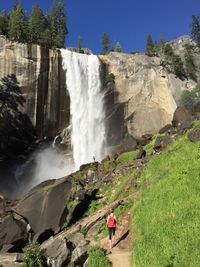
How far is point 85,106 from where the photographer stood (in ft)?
177

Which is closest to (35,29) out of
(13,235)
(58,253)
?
(13,235)

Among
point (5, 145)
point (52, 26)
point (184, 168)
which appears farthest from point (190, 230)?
point (52, 26)

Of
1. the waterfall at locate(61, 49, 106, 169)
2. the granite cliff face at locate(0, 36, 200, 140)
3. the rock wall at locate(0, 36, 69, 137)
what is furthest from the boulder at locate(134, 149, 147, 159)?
the rock wall at locate(0, 36, 69, 137)

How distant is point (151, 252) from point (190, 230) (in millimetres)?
1903

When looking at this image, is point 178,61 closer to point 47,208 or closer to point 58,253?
point 47,208

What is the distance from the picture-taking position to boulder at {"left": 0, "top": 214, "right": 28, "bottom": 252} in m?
23.2

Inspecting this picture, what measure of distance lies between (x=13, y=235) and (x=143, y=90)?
34698 millimetres

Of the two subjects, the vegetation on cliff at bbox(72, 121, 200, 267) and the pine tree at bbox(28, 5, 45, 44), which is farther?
the pine tree at bbox(28, 5, 45, 44)

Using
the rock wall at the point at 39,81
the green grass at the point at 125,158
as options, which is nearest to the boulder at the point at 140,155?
the green grass at the point at 125,158

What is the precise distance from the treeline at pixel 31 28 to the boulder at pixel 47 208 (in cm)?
2983

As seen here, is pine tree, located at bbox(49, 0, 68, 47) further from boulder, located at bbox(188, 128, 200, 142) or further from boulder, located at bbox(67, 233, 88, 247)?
boulder, located at bbox(67, 233, 88, 247)

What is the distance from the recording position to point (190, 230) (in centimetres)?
1633

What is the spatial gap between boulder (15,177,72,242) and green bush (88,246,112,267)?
24.6 ft

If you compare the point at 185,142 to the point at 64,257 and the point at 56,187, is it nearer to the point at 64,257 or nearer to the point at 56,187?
the point at 56,187
